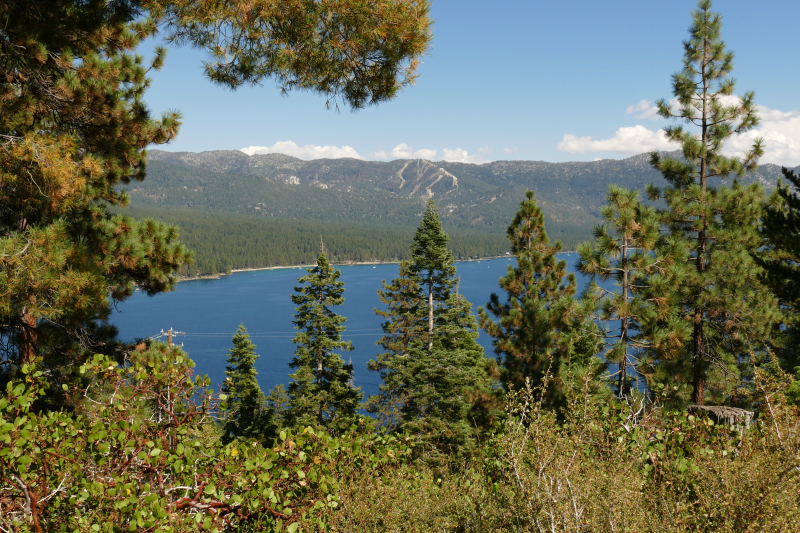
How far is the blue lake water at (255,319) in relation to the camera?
158ft

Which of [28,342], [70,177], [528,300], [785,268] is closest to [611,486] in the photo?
[70,177]

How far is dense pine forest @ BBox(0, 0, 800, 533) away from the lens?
244 centimetres

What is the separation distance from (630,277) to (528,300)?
326cm

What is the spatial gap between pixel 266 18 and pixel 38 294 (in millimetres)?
3032

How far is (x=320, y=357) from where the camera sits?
19453 millimetres

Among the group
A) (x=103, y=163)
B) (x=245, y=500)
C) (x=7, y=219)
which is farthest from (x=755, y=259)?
(x=7, y=219)

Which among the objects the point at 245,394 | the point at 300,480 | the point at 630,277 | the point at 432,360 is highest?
the point at 630,277

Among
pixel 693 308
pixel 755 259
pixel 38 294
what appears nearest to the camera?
pixel 38 294

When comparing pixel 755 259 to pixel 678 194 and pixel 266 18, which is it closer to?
pixel 678 194

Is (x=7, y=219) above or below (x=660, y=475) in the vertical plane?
above

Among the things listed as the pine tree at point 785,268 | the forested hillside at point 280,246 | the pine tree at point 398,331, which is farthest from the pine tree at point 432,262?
the forested hillside at point 280,246

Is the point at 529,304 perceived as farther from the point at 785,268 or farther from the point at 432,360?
the point at 785,268

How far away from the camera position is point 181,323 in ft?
218

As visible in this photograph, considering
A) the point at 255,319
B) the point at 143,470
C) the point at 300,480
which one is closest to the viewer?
the point at 143,470
